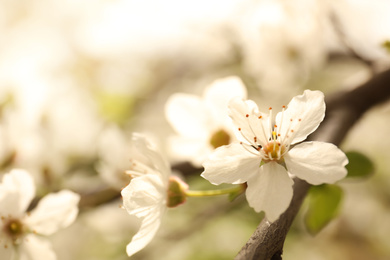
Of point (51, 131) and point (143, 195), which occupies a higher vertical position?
point (143, 195)

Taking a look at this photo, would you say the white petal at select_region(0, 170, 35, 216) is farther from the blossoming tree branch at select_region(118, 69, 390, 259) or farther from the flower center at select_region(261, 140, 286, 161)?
the flower center at select_region(261, 140, 286, 161)

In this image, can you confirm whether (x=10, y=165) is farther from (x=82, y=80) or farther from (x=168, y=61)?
(x=168, y=61)

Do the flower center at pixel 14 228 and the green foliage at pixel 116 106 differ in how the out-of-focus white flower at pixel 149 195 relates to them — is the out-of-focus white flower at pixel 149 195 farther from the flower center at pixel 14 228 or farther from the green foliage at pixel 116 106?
the green foliage at pixel 116 106

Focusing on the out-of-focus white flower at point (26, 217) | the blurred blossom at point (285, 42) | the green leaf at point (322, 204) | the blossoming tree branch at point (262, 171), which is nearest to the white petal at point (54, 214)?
the out-of-focus white flower at point (26, 217)

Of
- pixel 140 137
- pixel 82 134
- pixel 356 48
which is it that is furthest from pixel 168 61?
pixel 140 137

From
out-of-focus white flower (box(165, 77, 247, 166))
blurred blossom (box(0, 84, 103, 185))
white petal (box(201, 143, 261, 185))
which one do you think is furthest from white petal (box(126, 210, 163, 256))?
blurred blossom (box(0, 84, 103, 185))

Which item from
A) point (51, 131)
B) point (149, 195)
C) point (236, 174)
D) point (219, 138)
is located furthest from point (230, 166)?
point (51, 131)

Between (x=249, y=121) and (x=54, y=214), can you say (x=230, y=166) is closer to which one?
(x=249, y=121)
